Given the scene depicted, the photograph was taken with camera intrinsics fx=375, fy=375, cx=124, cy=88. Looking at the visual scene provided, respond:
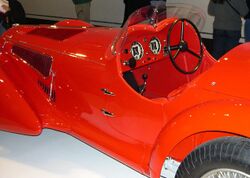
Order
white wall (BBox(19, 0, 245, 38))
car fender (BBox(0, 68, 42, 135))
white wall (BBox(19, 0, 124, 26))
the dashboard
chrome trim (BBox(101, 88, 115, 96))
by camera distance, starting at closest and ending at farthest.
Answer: chrome trim (BBox(101, 88, 115, 96)), the dashboard, car fender (BBox(0, 68, 42, 135)), white wall (BBox(19, 0, 245, 38)), white wall (BBox(19, 0, 124, 26))

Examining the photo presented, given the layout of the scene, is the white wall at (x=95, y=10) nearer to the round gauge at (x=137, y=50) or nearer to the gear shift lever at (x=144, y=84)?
the gear shift lever at (x=144, y=84)

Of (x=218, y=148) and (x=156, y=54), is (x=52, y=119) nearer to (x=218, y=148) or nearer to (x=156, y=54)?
(x=156, y=54)

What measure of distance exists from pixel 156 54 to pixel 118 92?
71 cm

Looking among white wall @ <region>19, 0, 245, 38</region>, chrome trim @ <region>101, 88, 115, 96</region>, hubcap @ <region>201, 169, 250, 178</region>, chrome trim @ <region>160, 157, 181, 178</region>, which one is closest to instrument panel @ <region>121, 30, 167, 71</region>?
chrome trim @ <region>101, 88, 115, 96</region>

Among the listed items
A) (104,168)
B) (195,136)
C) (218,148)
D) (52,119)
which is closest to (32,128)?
(52,119)

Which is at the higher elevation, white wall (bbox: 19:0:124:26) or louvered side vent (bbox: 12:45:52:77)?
louvered side vent (bbox: 12:45:52:77)

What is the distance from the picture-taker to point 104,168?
335cm

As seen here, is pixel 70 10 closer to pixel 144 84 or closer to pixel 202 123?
pixel 144 84

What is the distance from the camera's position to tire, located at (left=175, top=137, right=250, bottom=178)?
83.0 inches

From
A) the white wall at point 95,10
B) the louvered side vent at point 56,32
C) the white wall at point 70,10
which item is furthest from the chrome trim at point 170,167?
the white wall at point 70,10

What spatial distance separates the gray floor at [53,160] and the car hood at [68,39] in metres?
0.99

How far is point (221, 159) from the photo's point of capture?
217 centimetres

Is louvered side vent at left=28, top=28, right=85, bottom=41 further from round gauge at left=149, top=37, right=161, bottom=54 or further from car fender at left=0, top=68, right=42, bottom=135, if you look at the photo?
round gauge at left=149, top=37, right=161, bottom=54

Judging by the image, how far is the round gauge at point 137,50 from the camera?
122 inches
